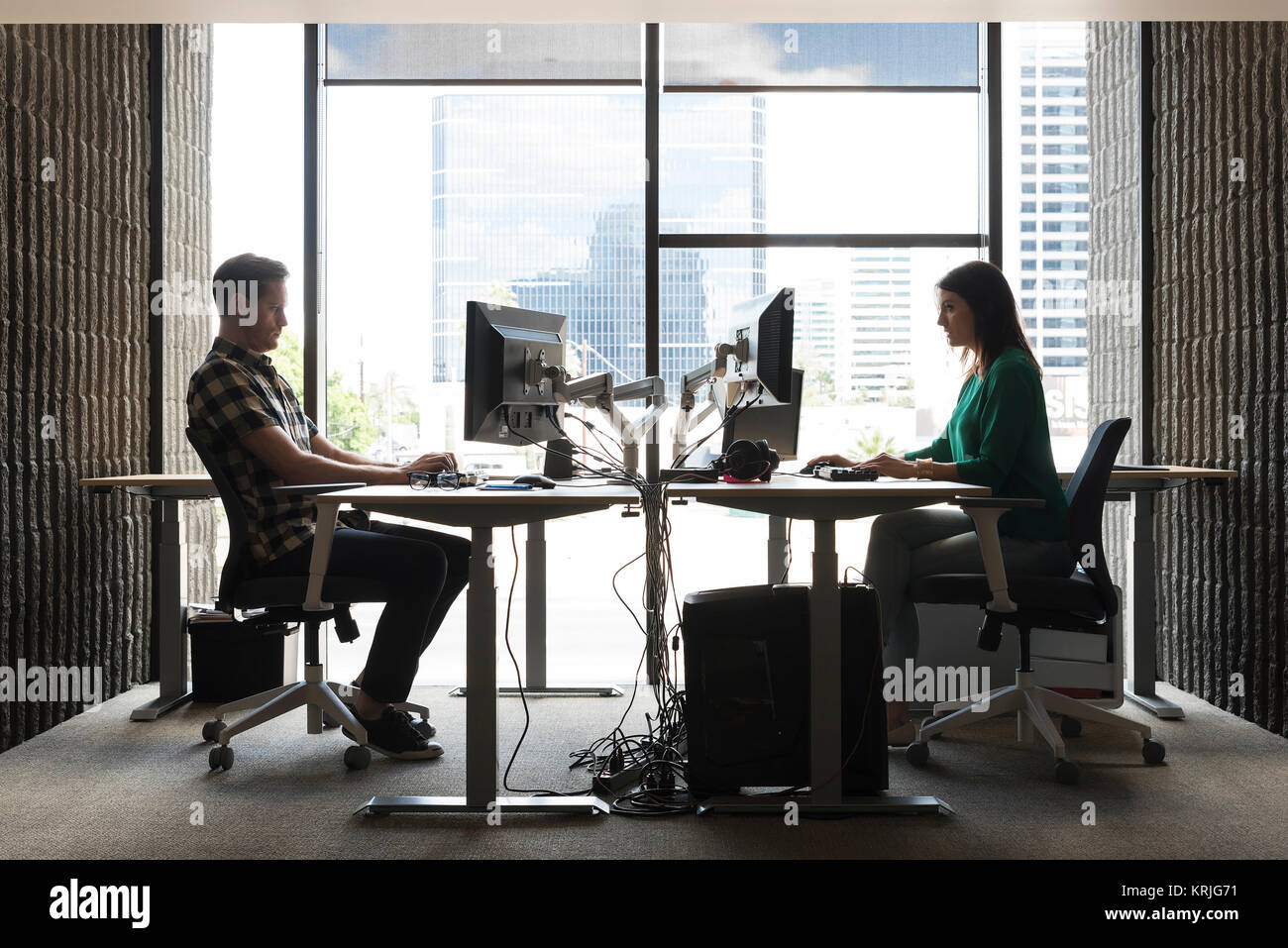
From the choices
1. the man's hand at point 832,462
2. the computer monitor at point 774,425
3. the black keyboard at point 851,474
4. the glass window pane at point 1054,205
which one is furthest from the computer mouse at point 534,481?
the glass window pane at point 1054,205

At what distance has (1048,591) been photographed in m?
2.66

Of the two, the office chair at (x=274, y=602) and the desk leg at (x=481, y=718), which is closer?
the desk leg at (x=481, y=718)

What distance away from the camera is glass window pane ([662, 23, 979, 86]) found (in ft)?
13.3

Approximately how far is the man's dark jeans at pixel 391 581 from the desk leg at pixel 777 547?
1.39 metres

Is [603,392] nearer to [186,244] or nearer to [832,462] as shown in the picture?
[832,462]

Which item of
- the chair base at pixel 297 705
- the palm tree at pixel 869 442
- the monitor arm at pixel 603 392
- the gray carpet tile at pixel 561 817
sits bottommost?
the gray carpet tile at pixel 561 817

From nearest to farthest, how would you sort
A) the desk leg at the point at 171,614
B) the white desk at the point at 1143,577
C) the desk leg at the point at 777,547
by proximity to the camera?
the white desk at the point at 1143,577 < the desk leg at the point at 171,614 < the desk leg at the point at 777,547

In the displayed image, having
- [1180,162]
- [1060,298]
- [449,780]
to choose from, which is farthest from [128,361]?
[1180,162]

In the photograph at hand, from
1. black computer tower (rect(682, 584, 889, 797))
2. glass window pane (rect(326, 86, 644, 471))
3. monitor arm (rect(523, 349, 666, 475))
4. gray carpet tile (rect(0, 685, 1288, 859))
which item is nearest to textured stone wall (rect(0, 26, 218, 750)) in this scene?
gray carpet tile (rect(0, 685, 1288, 859))

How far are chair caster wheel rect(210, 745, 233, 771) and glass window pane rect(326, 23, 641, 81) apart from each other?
263 centimetres

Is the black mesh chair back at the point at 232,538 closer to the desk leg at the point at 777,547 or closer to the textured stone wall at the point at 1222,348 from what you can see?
the desk leg at the point at 777,547

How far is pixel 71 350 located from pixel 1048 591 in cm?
307

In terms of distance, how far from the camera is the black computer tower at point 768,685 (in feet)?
7.91
